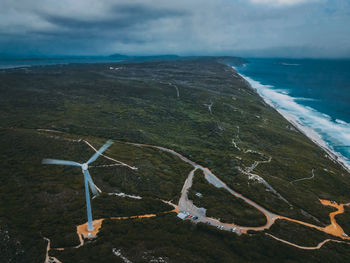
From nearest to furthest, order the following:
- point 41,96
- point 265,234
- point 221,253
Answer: point 221,253 → point 265,234 → point 41,96

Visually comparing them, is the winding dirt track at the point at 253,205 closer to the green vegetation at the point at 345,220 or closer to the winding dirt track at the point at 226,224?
the winding dirt track at the point at 226,224

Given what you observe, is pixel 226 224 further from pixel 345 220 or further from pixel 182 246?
pixel 345 220

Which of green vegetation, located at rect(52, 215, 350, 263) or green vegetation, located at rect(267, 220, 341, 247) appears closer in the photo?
green vegetation, located at rect(52, 215, 350, 263)

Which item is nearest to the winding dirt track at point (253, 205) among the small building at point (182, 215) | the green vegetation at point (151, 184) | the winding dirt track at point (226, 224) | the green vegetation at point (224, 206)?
the winding dirt track at point (226, 224)

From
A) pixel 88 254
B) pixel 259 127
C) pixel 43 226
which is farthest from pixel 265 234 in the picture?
pixel 259 127

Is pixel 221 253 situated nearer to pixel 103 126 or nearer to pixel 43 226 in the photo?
pixel 43 226

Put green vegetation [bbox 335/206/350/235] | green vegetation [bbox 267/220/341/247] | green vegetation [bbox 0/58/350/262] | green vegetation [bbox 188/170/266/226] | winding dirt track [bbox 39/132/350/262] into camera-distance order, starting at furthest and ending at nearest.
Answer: green vegetation [bbox 335/206/350/235]
green vegetation [bbox 188/170/266/226]
green vegetation [bbox 267/220/341/247]
winding dirt track [bbox 39/132/350/262]
green vegetation [bbox 0/58/350/262]

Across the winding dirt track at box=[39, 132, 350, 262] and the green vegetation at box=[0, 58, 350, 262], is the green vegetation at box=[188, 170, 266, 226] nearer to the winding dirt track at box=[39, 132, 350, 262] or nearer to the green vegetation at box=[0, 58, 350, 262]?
the green vegetation at box=[0, 58, 350, 262]

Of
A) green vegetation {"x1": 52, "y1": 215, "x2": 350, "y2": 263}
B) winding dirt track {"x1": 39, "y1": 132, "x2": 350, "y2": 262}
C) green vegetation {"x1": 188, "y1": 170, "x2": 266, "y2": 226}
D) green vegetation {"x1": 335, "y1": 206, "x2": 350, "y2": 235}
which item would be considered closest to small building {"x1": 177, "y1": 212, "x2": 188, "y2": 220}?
green vegetation {"x1": 52, "y1": 215, "x2": 350, "y2": 263}
